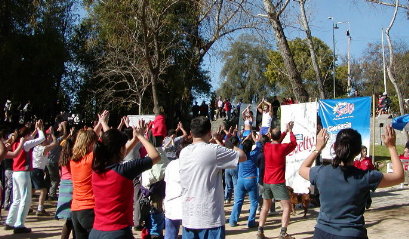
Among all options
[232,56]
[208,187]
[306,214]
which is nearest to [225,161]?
[208,187]

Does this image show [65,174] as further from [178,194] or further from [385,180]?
[385,180]

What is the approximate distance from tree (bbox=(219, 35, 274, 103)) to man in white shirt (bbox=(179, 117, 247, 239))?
183ft

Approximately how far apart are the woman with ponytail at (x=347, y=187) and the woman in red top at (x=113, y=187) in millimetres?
1489

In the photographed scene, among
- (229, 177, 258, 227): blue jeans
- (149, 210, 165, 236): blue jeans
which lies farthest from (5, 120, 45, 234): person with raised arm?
(229, 177, 258, 227): blue jeans

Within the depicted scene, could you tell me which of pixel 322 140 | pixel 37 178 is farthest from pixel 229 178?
pixel 322 140

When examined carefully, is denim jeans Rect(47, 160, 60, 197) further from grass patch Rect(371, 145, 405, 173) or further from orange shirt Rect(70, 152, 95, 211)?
grass patch Rect(371, 145, 405, 173)

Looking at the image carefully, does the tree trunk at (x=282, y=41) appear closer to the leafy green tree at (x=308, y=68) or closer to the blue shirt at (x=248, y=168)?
the blue shirt at (x=248, y=168)

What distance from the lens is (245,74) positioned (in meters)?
61.3

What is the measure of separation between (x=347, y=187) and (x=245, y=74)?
5829cm

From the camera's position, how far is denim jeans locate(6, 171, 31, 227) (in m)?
8.17

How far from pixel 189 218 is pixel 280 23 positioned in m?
8.98

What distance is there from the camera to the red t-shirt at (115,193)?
3.95 metres

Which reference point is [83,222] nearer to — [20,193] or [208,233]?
[208,233]

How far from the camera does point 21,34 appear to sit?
77.0 ft
